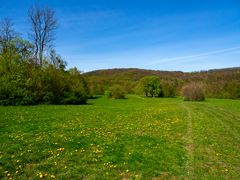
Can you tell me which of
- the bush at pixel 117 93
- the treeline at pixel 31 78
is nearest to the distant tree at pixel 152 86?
the bush at pixel 117 93

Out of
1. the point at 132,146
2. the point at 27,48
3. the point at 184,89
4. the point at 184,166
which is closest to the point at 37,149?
the point at 132,146

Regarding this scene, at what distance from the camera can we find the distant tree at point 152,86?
8594 centimetres

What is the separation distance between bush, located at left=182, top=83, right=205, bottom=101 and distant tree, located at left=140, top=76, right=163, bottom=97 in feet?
86.2

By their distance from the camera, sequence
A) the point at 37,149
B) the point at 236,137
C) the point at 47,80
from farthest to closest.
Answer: the point at 47,80
the point at 236,137
the point at 37,149

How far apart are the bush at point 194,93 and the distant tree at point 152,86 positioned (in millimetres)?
26288

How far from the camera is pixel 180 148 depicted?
8.64 meters

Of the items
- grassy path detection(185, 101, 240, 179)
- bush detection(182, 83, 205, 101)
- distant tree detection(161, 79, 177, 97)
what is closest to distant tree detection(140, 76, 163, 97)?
distant tree detection(161, 79, 177, 97)

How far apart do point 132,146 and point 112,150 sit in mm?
1063

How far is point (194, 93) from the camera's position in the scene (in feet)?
192

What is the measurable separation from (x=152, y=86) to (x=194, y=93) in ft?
95.0

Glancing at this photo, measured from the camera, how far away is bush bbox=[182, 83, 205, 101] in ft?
191

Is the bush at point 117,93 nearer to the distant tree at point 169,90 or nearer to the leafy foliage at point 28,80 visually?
the distant tree at point 169,90

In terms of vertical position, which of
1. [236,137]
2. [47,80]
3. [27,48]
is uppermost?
[27,48]

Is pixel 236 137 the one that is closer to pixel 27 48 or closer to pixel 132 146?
pixel 132 146
